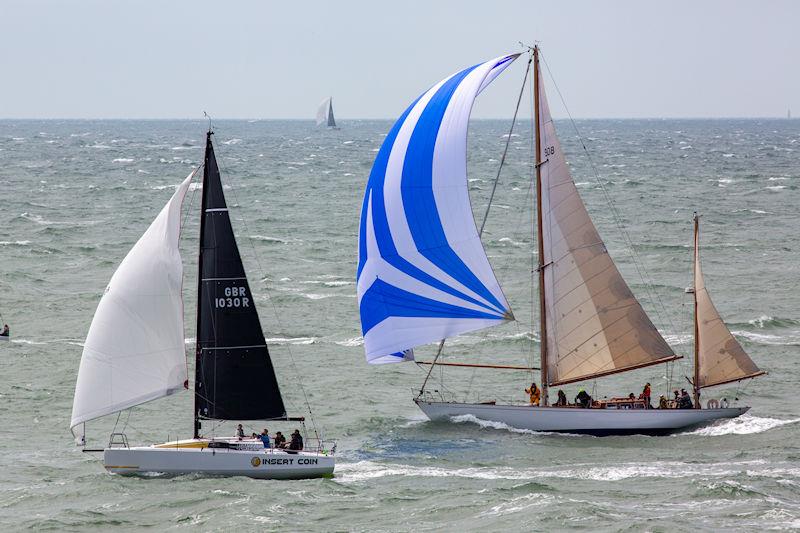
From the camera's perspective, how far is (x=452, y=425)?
36156 millimetres

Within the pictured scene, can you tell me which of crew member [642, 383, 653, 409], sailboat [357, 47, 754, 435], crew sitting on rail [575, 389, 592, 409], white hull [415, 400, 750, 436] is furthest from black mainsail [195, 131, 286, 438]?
crew member [642, 383, 653, 409]

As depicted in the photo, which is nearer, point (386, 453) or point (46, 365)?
point (386, 453)

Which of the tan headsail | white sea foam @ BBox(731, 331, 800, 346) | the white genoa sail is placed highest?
the white genoa sail

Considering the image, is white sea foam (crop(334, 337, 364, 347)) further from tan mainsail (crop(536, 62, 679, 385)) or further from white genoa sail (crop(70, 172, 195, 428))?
white genoa sail (crop(70, 172, 195, 428))

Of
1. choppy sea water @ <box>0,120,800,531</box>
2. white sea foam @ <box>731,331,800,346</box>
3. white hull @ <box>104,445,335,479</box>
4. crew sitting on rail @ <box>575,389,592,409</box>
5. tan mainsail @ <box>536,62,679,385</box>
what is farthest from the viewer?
white sea foam @ <box>731,331,800,346</box>

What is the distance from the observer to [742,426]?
119ft

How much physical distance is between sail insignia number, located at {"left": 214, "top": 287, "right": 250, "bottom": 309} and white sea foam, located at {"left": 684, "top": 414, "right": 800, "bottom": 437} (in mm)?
13261

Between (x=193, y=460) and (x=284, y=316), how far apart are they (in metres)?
24.0

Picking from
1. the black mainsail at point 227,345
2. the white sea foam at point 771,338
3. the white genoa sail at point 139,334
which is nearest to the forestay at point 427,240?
the black mainsail at point 227,345

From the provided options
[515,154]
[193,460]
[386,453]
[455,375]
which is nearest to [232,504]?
[193,460]

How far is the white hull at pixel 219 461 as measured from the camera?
30609 millimetres

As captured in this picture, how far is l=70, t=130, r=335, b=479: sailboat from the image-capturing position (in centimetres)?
3033

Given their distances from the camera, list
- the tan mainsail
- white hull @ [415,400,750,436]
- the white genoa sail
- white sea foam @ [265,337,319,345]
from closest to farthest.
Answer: the white genoa sail < white hull @ [415,400,750,436] < the tan mainsail < white sea foam @ [265,337,319,345]

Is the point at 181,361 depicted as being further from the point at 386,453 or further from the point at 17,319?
the point at 17,319
